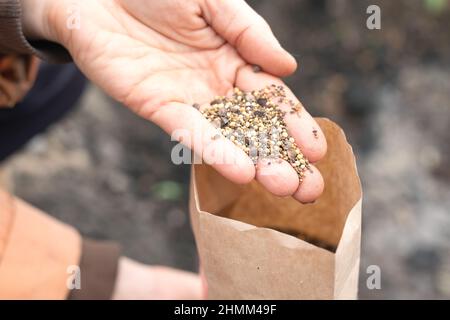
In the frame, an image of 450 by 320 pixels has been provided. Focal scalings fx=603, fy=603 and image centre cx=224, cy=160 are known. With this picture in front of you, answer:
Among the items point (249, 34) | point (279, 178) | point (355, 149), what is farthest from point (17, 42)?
point (355, 149)

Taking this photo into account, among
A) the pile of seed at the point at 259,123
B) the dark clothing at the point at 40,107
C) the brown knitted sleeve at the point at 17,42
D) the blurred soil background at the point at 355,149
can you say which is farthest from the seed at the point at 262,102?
the blurred soil background at the point at 355,149

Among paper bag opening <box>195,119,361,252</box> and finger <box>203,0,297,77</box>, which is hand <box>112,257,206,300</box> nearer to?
paper bag opening <box>195,119,361,252</box>

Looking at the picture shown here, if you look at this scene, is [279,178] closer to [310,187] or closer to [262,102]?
[310,187]

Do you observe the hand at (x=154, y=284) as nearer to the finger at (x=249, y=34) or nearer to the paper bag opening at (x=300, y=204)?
the paper bag opening at (x=300, y=204)

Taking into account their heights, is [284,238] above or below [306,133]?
below

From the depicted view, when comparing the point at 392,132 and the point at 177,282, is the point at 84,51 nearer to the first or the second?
the point at 177,282

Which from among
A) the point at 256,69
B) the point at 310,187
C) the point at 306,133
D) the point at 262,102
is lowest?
the point at 310,187

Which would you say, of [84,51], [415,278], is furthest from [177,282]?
[415,278]
